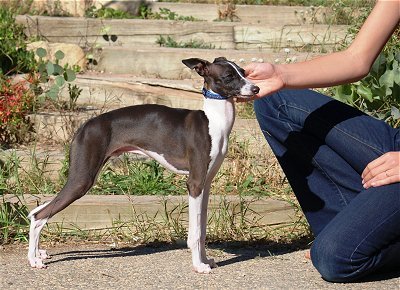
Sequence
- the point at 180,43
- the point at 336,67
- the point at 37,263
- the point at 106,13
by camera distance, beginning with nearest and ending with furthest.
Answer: the point at 336,67, the point at 37,263, the point at 180,43, the point at 106,13

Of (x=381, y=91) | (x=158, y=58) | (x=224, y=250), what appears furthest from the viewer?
(x=158, y=58)

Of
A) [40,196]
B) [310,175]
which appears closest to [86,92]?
[40,196]

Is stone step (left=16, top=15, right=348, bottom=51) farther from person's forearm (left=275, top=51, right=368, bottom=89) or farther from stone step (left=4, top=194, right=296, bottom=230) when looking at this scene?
person's forearm (left=275, top=51, right=368, bottom=89)

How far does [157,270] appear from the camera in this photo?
480 centimetres

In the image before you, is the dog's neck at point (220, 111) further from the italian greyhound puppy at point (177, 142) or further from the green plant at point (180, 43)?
the green plant at point (180, 43)

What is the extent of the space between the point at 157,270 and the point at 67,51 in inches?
147

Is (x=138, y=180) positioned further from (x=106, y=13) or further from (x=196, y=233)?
(x=106, y=13)

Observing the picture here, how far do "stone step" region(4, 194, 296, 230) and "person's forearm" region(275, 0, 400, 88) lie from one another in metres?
1.20

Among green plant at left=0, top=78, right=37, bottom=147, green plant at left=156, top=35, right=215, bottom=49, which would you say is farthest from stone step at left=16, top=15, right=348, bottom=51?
green plant at left=0, top=78, right=37, bottom=147

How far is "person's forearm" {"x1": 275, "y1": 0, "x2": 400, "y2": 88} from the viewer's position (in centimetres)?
459

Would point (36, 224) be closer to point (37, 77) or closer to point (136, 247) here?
point (136, 247)

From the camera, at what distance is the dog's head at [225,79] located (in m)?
4.58

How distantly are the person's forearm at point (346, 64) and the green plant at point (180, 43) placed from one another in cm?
391

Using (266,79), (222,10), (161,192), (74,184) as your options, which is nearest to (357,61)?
(266,79)
